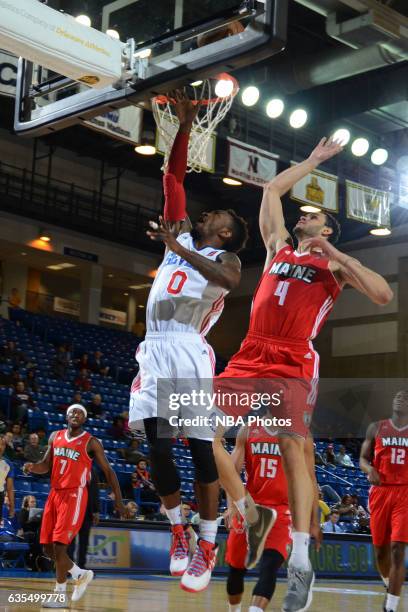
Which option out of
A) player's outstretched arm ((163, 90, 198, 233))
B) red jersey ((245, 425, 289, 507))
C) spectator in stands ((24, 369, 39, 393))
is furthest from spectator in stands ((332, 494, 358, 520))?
player's outstretched arm ((163, 90, 198, 233))

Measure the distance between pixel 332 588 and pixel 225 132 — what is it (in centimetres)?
892

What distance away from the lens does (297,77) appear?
16.5 metres

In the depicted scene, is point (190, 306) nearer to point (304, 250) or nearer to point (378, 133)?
point (304, 250)

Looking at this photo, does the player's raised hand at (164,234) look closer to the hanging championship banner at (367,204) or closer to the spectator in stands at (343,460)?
the hanging championship banner at (367,204)

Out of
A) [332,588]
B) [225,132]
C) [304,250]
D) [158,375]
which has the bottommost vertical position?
[332,588]

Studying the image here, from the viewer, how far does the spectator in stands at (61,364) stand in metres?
20.6

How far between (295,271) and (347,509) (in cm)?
1211

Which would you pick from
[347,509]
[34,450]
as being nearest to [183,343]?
[34,450]

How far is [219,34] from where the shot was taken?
6039 mm

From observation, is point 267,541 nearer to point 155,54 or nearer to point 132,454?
point 155,54

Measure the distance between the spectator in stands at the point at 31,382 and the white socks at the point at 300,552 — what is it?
542 inches

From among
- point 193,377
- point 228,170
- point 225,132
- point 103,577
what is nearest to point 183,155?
point 193,377

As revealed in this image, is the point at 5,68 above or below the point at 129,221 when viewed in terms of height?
below

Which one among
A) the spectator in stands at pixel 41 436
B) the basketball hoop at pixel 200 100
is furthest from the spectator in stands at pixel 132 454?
the basketball hoop at pixel 200 100
